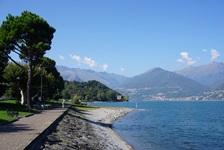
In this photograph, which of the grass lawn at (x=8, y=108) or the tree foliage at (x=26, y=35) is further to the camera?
the tree foliage at (x=26, y=35)

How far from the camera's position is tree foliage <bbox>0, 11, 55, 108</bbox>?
135 ft

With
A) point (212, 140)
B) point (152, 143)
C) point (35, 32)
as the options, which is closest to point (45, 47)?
point (35, 32)

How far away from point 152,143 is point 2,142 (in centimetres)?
1931

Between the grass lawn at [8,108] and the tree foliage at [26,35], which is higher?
the tree foliage at [26,35]

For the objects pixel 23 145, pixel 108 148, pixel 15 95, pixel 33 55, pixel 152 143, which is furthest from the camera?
pixel 15 95

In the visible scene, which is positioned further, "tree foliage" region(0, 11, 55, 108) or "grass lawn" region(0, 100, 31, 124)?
"tree foliage" region(0, 11, 55, 108)

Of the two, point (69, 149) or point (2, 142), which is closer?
point (2, 142)

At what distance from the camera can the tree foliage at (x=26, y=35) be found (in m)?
41.2

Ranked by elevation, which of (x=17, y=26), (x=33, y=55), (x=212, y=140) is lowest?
(x=212, y=140)

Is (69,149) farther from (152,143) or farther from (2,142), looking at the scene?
(152,143)

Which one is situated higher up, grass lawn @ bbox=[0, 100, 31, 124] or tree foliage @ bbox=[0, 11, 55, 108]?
tree foliage @ bbox=[0, 11, 55, 108]

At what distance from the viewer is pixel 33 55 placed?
1795 inches

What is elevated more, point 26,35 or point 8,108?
point 26,35

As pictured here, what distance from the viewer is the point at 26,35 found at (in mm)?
42625
